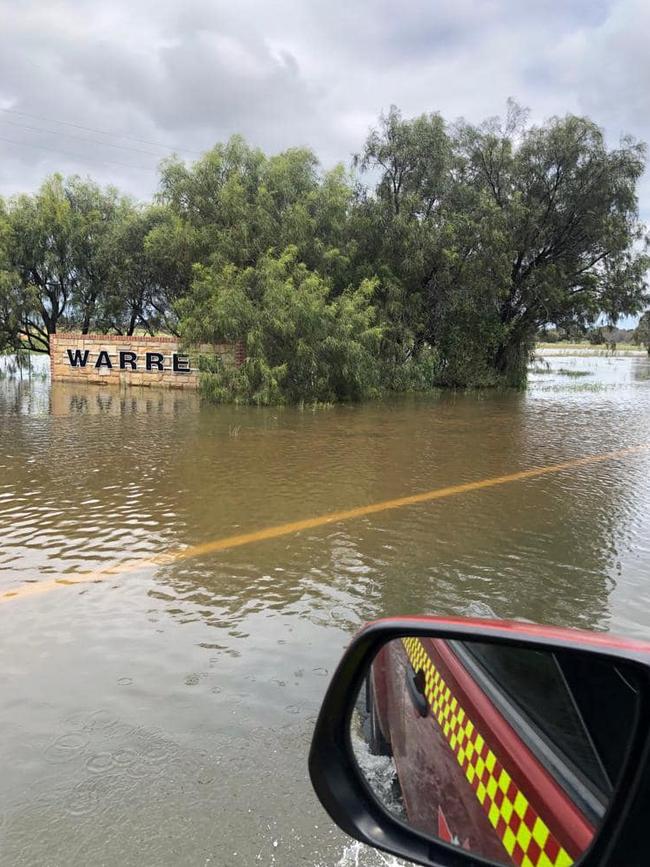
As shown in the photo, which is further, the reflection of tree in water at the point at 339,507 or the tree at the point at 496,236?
the tree at the point at 496,236

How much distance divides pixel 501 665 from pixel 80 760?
2.15m

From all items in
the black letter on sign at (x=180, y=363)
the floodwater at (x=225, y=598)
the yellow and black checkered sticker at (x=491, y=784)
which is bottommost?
the floodwater at (x=225, y=598)

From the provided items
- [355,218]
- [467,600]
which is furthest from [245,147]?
[467,600]

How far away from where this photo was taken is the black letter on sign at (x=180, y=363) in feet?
68.6

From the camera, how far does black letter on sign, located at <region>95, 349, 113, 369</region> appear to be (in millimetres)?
21984

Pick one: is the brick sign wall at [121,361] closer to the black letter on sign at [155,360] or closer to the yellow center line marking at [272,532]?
the black letter on sign at [155,360]

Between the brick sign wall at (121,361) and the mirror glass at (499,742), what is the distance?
18.9 m

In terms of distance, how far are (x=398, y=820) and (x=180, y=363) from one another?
2051cm

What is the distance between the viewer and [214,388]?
58.0 feet

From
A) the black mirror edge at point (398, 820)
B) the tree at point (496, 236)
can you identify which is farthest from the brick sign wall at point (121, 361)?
the black mirror edge at point (398, 820)

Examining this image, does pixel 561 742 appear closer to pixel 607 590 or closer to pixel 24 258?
pixel 607 590

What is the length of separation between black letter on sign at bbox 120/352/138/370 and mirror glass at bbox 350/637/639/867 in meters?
21.0

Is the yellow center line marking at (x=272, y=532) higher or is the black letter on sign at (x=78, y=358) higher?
the black letter on sign at (x=78, y=358)

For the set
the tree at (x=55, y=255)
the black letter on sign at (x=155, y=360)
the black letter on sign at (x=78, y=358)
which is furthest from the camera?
the tree at (x=55, y=255)
